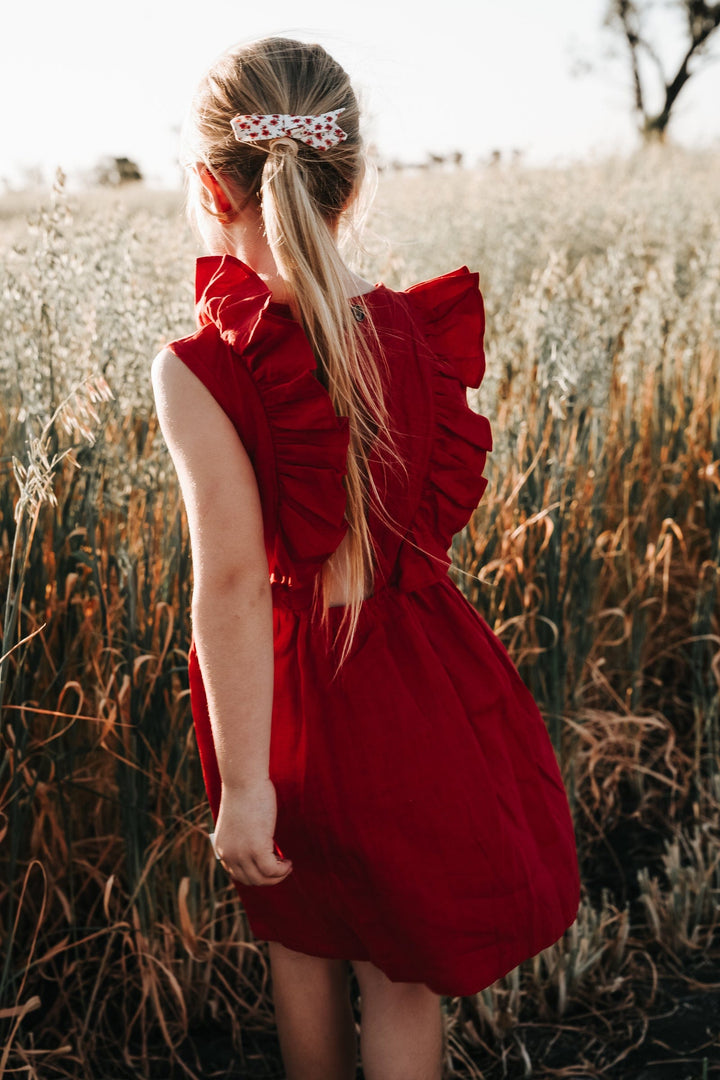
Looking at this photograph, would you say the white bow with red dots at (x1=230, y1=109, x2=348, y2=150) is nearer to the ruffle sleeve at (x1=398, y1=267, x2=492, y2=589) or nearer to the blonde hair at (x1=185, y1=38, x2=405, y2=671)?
the blonde hair at (x1=185, y1=38, x2=405, y2=671)

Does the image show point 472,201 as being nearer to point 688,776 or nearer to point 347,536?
point 688,776

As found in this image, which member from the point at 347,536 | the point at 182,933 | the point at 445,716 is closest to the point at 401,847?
the point at 445,716

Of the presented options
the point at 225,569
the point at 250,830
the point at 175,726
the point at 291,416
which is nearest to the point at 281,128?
the point at 291,416

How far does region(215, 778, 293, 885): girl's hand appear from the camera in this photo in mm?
1034

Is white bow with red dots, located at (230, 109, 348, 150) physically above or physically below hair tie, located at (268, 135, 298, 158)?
above

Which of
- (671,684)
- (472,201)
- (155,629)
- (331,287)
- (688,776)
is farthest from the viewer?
(472,201)

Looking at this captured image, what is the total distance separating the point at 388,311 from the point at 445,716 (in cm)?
47

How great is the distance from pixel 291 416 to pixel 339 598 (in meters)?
0.23

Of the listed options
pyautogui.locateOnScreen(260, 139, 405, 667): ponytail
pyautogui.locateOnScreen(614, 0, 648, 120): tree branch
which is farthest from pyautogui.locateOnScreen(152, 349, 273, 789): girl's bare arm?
pyautogui.locateOnScreen(614, 0, 648, 120): tree branch

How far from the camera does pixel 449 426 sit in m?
1.15

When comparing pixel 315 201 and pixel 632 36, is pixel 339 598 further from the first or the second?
pixel 632 36

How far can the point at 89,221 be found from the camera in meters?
2.24

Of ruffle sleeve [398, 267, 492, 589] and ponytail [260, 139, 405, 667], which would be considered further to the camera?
ruffle sleeve [398, 267, 492, 589]

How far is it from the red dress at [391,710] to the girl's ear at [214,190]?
75mm
